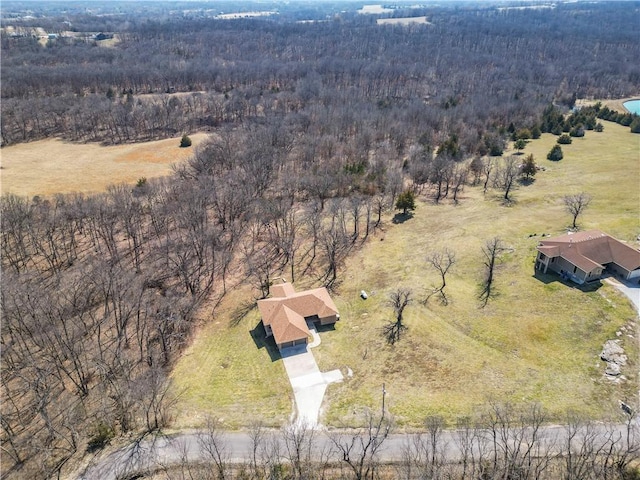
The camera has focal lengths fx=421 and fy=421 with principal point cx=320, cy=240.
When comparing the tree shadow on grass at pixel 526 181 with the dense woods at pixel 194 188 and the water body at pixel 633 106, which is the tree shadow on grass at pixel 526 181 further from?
the water body at pixel 633 106

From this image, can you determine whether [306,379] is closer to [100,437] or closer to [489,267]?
[100,437]

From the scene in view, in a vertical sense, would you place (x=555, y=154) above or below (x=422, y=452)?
above

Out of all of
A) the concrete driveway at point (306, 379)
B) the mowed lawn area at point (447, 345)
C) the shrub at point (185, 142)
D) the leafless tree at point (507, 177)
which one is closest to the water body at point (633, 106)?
the leafless tree at point (507, 177)

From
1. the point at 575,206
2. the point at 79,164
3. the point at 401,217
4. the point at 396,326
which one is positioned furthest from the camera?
the point at 79,164

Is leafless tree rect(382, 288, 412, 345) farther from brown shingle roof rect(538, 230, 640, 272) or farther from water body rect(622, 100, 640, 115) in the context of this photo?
water body rect(622, 100, 640, 115)

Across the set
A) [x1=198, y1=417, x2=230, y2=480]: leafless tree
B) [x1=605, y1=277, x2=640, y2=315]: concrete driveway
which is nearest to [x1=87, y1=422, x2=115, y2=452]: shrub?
[x1=198, y1=417, x2=230, y2=480]: leafless tree

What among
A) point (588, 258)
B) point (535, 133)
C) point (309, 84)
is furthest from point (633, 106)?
point (588, 258)
